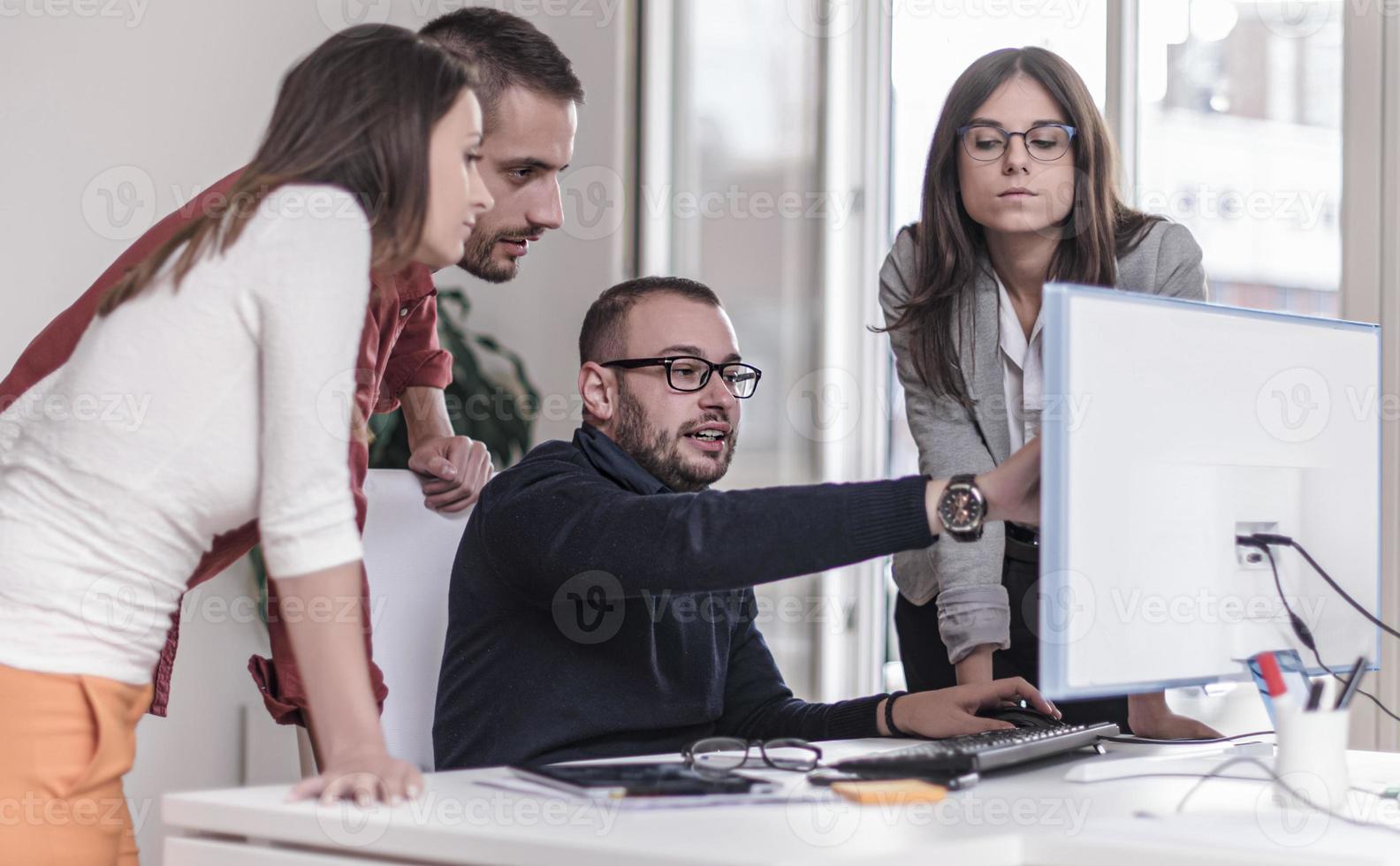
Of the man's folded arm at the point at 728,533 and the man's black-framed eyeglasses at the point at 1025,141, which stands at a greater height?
the man's black-framed eyeglasses at the point at 1025,141

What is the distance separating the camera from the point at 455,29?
1.82 m

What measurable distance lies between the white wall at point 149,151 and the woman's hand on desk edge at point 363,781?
219 cm

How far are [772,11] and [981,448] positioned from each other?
2.24 meters

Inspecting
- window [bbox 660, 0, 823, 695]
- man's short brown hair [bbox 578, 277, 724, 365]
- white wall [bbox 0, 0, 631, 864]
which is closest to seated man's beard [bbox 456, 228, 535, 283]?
man's short brown hair [bbox 578, 277, 724, 365]

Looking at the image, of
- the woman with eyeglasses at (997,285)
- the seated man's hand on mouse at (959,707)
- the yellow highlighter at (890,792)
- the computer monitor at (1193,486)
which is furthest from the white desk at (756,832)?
the woman with eyeglasses at (997,285)

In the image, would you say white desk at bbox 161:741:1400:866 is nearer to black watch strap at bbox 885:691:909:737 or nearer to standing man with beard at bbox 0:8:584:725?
black watch strap at bbox 885:691:909:737

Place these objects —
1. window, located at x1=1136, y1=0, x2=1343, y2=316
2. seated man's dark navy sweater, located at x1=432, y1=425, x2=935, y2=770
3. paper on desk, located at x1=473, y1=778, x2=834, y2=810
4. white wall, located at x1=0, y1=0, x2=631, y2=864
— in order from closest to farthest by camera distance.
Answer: paper on desk, located at x1=473, y1=778, x2=834, y2=810
seated man's dark navy sweater, located at x1=432, y1=425, x2=935, y2=770
window, located at x1=1136, y1=0, x2=1343, y2=316
white wall, located at x1=0, y1=0, x2=631, y2=864

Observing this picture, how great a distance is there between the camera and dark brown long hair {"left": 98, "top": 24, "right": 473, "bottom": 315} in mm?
1085

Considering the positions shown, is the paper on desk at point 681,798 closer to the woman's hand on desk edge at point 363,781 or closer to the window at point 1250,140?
the woman's hand on desk edge at point 363,781

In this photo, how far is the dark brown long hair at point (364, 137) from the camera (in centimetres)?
108

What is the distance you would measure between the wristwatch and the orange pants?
0.68 m

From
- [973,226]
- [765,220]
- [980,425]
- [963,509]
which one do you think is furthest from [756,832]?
[765,220]

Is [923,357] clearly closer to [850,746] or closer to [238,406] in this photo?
[850,746]

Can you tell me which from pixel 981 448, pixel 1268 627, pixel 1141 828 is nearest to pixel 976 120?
pixel 981 448
